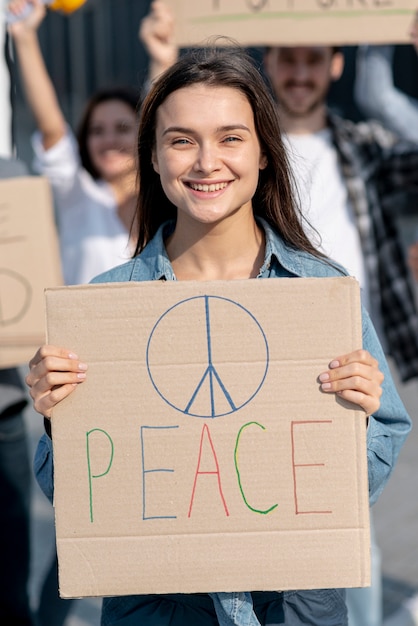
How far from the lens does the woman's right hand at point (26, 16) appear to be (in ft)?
11.2

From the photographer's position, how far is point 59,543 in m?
1.87

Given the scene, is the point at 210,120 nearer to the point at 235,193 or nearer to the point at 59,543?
the point at 235,193

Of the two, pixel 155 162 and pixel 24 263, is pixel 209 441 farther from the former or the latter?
pixel 24 263

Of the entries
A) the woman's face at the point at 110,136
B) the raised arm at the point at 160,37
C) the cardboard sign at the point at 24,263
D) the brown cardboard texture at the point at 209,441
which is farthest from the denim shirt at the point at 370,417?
the woman's face at the point at 110,136

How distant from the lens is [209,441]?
1.85 meters

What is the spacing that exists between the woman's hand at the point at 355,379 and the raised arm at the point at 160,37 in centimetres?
178

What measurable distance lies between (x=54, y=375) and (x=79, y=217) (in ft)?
5.73

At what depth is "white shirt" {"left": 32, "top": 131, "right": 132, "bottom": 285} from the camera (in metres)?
3.41

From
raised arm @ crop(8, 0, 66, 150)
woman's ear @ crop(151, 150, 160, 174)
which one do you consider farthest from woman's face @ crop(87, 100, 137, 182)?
woman's ear @ crop(151, 150, 160, 174)

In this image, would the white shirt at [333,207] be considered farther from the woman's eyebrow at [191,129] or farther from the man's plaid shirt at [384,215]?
the woman's eyebrow at [191,129]

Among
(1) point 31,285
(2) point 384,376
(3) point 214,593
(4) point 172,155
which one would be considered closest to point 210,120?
(4) point 172,155

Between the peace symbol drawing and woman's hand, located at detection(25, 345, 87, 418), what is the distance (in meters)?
0.13

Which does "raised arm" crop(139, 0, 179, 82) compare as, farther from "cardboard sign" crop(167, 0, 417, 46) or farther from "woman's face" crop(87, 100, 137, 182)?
"woman's face" crop(87, 100, 137, 182)

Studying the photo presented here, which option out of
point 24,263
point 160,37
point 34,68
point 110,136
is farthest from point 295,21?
point 24,263
